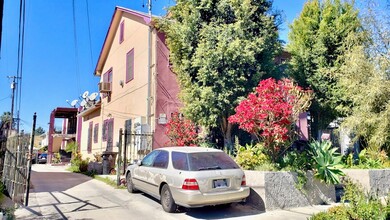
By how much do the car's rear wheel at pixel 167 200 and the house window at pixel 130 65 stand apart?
1044 cm

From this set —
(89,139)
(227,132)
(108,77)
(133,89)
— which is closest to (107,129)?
(108,77)

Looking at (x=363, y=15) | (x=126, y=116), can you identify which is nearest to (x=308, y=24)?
(x=363, y=15)

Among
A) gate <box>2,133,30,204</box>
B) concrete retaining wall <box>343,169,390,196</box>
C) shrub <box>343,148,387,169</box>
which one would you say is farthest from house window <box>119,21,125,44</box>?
concrete retaining wall <box>343,169,390,196</box>

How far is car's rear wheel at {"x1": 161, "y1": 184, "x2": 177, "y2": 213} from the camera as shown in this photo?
7207mm

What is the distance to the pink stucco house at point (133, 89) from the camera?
14.2 m

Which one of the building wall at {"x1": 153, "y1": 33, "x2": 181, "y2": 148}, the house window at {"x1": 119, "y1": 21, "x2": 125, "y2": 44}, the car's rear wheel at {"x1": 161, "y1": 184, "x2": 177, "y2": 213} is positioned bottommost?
the car's rear wheel at {"x1": 161, "y1": 184, "x2": 177, "y2": 213}

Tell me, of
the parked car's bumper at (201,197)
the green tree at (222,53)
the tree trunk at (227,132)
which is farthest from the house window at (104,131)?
the parked car's bumper at (201,197)

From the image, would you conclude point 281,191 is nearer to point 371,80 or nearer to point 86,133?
point 371,80

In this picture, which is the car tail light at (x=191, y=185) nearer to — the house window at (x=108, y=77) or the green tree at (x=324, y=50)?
the green tree at (x=324, y=50)

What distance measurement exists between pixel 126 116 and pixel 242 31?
8.89m

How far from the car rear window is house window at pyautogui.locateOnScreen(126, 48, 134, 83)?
33.7 ft

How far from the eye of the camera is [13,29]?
34.2 ft

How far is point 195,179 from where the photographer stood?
665 cm

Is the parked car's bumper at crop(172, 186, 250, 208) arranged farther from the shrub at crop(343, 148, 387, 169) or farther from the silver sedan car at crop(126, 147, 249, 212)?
the shrub at crop(343, 148, 387, 169)
